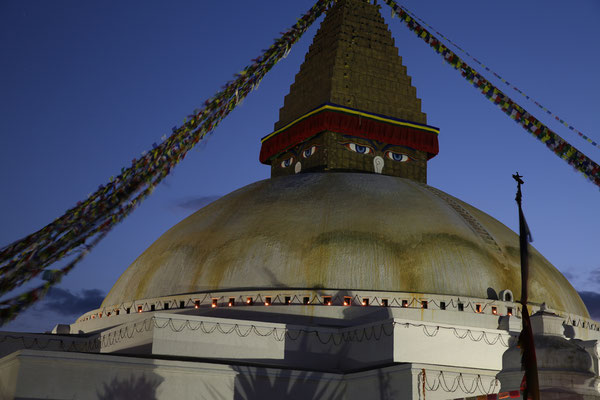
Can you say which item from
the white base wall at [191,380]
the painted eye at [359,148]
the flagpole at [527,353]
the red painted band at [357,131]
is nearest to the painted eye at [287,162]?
the red painted band at [357,131]

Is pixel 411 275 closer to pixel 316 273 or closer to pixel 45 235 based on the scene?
pixel 316 273

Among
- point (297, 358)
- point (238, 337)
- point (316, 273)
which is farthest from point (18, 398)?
point (316, 273)

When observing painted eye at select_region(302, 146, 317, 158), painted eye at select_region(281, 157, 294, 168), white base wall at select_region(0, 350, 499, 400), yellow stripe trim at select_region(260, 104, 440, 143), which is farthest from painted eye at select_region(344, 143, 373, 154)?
white base wall at select_region(0, 350, 499, 400)

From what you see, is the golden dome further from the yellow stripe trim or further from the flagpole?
the flagpole

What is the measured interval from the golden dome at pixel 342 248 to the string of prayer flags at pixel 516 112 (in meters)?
3.49

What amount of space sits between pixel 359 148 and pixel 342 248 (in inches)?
273

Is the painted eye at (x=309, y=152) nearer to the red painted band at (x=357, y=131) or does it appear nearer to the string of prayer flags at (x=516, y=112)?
the red painted band at (x=357, y=131)

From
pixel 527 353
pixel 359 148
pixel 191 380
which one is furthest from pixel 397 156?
pixel 527 353

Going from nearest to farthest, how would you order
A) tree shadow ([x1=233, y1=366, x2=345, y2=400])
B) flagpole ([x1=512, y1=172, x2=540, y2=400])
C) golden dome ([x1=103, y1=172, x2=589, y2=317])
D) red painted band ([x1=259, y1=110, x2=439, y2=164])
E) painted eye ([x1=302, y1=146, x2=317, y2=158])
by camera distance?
flagpole ([x1=512, y1=172, x2=540, y2=400])
tree shadow ([x1=233, y1=366, x2=345, y2=400])
golden dome ([x1=103, y1=172, x2=589, y2=317])
red painted band ([x1=259, y1=110, x2=439, y2=164])
painted eye ([x1=302, y1=146, x2=317, y2=158])

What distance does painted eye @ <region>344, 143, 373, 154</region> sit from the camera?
27469 mm

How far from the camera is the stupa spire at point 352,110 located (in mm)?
27484

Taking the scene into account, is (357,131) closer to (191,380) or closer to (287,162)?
(287,162)

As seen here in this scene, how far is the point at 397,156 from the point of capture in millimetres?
28031

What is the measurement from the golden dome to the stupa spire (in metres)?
2.94
